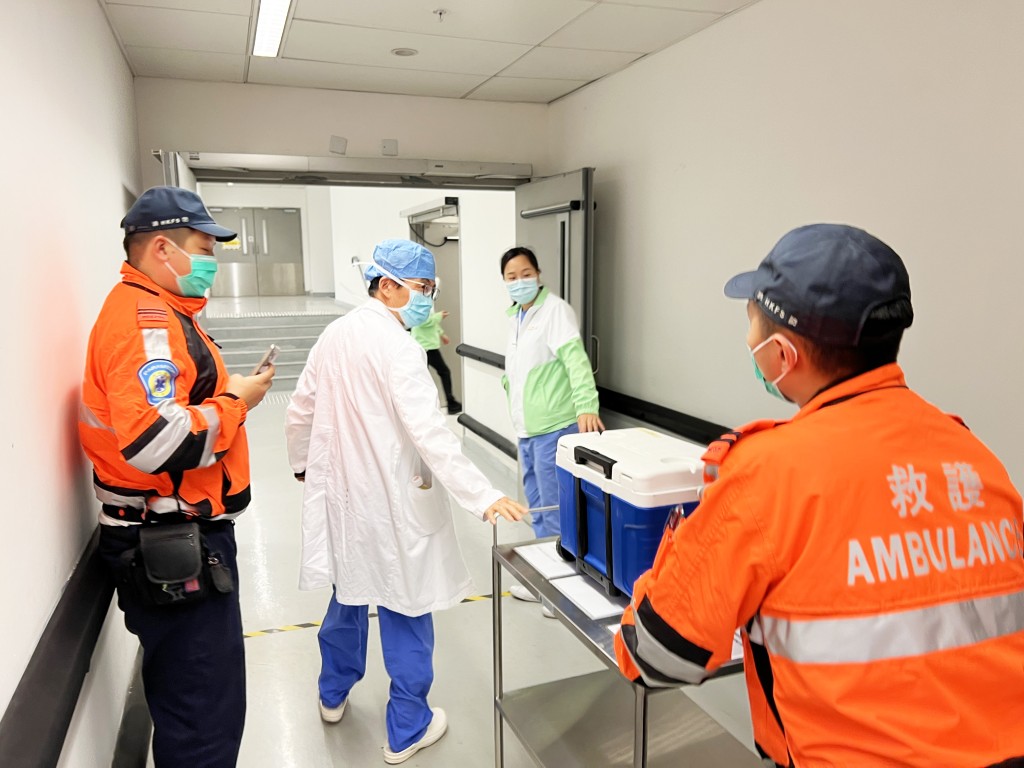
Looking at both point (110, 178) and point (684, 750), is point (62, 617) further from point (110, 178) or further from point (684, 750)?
point (110, 178)

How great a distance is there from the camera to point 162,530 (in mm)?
1729

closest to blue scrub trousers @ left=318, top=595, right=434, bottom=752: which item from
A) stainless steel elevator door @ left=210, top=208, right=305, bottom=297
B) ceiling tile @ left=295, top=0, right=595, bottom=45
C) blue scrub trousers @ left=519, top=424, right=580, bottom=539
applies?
blue scrub trousers @ left=519, top=424, right=580, bottom=539

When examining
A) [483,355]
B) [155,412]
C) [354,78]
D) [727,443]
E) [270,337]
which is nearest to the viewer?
[727,443]

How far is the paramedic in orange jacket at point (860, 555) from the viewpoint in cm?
92

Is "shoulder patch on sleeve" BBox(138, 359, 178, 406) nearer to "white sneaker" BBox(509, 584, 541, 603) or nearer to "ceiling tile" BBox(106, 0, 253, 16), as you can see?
"ceiling tile" BBox(106, 0, 253, 16)

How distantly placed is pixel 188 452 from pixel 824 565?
1.36m

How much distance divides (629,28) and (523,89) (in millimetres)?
1104

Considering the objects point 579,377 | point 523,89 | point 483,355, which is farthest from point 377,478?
point 483,355

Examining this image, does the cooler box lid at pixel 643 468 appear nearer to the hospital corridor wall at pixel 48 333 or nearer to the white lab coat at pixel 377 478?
the white lab coat at pixel 377 478

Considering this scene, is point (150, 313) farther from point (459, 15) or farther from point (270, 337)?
point (270, 337)

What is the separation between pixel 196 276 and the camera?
6.18 feet

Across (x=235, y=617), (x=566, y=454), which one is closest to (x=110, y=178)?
(x=235, y=617)

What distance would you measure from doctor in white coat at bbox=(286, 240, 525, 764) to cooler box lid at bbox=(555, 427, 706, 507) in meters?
0.53

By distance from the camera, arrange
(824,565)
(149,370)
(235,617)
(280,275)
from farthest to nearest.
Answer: (280,275), (235,617), (149,370), (824,565)
